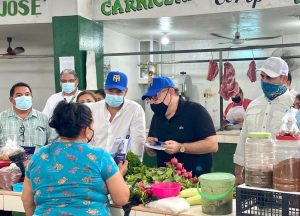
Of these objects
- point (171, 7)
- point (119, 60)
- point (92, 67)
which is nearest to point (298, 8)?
point (171, 7)

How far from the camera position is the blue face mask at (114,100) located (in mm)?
3348

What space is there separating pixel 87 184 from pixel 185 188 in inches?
30.6

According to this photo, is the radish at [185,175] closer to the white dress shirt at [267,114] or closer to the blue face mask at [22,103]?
the white dress shirt at [267,114]

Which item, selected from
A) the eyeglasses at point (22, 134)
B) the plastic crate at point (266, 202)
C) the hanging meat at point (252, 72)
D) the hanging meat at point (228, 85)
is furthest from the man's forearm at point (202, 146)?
the hanging meat at point (252, 72)

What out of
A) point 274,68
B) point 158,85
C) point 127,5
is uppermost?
point 127,5

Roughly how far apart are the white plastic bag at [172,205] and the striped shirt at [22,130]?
1.70 m

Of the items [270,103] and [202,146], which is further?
[270,103]

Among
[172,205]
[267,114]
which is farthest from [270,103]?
[172,205]

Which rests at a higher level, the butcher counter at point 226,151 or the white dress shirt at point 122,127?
the white dress shirt at point 122,127

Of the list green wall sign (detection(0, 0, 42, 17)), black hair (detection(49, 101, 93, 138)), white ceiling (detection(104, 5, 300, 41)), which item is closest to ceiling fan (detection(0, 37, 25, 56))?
green wall sign (detection(0, 0, 42, 17))

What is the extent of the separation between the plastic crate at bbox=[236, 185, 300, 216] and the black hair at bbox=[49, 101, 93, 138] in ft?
2.84

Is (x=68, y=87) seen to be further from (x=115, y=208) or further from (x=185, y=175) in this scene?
(x=115, y=208)

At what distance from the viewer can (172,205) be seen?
7.54 feet

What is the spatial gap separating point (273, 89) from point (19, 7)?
4.32 m
